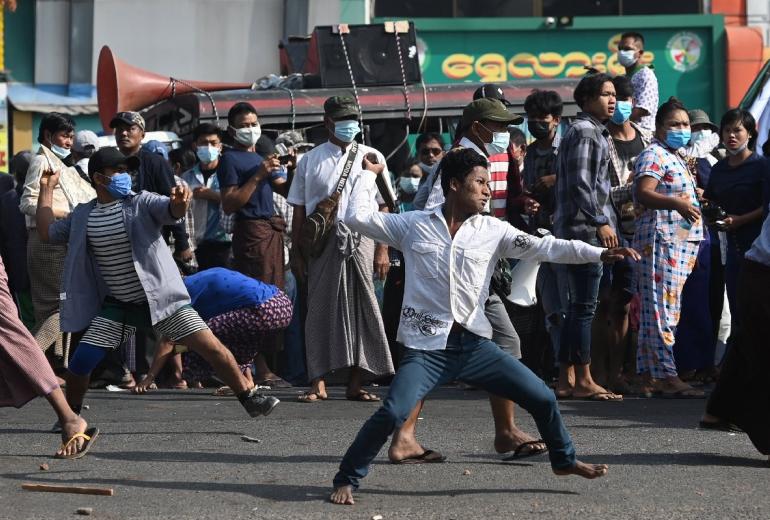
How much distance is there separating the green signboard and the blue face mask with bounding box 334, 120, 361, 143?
12380 mm

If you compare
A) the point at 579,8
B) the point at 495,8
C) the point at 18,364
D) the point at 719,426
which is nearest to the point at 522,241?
the point at 719,426

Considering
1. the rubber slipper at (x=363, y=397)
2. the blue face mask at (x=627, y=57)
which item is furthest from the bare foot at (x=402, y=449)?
the blue face mask at (x=627, y=57)

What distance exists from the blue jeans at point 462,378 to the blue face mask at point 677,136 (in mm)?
3939

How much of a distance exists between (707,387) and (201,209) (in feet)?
13.4

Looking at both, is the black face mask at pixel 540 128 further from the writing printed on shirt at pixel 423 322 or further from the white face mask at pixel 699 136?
the writing printed on shirt at pixel 423 322

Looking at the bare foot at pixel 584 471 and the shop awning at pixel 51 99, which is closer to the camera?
the bare foot at pixel 584 471

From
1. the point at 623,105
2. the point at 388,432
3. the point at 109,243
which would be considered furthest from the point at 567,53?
→ the point at 388,432

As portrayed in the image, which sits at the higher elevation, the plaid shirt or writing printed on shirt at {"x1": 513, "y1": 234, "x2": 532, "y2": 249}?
the plaid shirt

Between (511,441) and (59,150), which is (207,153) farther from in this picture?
(511,441)

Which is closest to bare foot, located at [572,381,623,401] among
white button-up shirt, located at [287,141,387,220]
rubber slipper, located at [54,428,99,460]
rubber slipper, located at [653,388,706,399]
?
rubber slipper, located at [653,388,706,399]

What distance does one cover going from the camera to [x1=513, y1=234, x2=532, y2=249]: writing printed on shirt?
7129 millimetres

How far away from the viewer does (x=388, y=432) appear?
659 cm

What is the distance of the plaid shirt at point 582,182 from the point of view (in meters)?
10.2

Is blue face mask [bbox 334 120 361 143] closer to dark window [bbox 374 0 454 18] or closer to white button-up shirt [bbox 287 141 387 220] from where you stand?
white button-up shirt [bbox 287 141 387 220]
